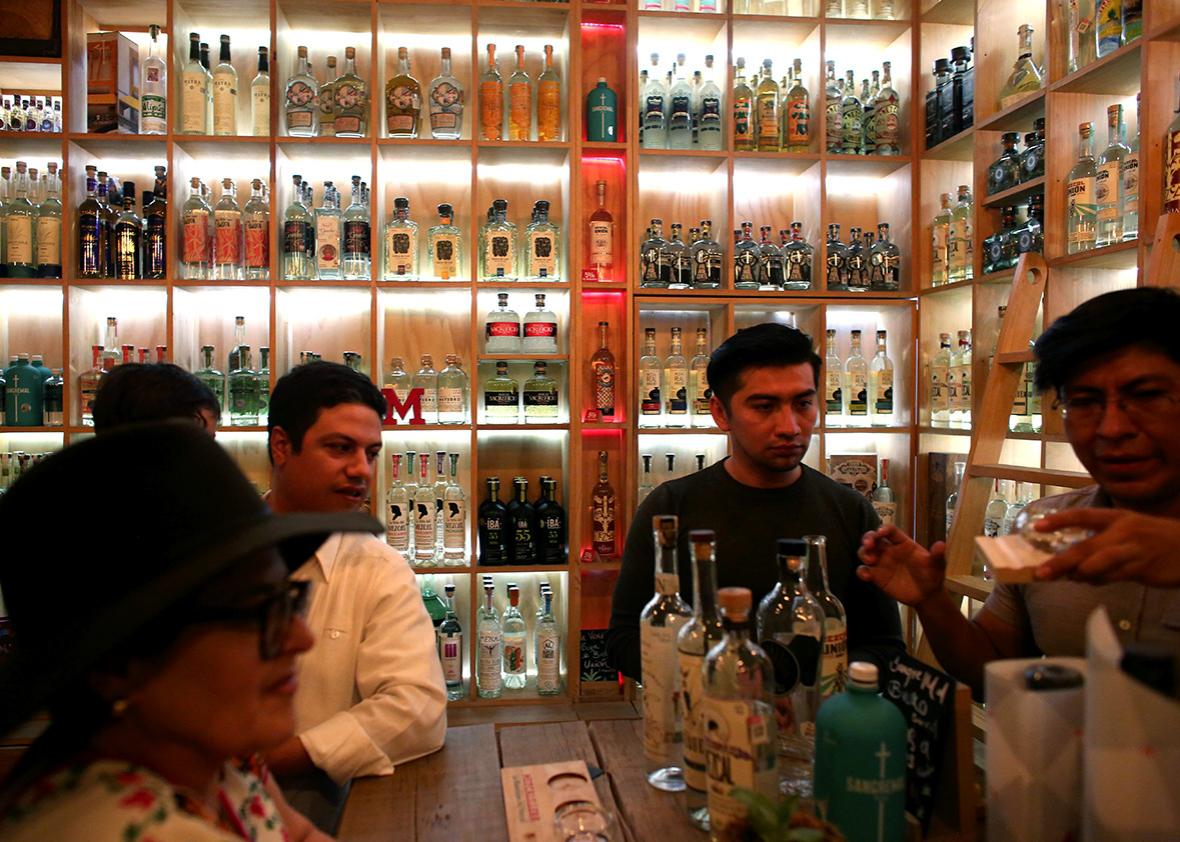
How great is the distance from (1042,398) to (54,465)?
9.12 feet

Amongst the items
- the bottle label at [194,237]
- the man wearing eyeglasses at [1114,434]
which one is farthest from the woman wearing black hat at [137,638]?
the bottle label at [194,237]

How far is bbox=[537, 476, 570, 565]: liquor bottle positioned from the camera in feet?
11.1

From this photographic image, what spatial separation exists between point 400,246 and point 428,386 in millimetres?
592

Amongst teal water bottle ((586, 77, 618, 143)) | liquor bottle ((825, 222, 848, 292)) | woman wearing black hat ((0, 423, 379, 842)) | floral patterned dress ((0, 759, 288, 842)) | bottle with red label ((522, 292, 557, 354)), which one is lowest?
floral patterned dress ((0, 759, 288, 842))

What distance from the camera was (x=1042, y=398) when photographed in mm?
2686

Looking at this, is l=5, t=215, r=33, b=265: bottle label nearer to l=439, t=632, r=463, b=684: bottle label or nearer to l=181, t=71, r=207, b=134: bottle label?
l=181, t=71, r=207, b=134: bottle label

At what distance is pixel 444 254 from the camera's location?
343 cm

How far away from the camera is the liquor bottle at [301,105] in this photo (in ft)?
11.0

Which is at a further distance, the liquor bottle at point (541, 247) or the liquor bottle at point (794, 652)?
the liquor bottle at point (541, 247)

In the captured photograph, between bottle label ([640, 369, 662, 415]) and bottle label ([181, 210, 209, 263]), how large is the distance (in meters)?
1.86

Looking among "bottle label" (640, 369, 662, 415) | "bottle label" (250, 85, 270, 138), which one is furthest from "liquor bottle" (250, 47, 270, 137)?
"bottle label" (640, 369, 662, 415)

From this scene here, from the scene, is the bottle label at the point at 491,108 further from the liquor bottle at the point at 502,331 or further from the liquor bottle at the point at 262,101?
the liquor bottle at the point at 262,101

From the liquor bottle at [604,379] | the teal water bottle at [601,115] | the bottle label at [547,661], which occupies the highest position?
the teal water bottle at [601,115]

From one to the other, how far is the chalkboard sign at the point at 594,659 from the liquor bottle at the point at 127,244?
7.64 feet
